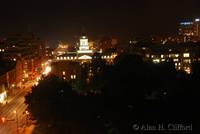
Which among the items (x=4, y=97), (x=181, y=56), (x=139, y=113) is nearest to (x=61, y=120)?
(x=139, y=113)

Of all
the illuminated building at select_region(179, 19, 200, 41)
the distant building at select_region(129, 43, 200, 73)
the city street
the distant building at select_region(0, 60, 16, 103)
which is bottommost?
the city street

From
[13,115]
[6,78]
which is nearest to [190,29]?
[6,78]

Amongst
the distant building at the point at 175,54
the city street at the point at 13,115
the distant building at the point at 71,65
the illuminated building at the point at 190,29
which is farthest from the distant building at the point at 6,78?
the illuminated building at the point at 190,29

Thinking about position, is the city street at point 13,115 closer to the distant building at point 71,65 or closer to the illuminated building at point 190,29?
→ the distant building at point 71,65

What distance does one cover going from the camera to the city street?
28938mm

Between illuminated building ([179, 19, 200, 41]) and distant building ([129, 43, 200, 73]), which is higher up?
illuminated building ([179, 19, 200, 41])

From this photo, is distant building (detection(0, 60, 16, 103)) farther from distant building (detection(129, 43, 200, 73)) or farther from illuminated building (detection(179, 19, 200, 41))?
illuminated building (detection(179, 19, 200, 41))

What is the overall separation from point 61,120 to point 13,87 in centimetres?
2553

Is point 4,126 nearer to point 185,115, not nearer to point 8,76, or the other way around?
point 185,115

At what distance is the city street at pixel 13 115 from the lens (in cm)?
2894

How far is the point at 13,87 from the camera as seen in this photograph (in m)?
47.8

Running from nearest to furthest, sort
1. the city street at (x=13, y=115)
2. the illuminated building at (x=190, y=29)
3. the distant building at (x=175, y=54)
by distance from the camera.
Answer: the city street at (x=13, y=115)
the distant building at (x=175, y=54)
the illuminated building at (x=190, y=29)

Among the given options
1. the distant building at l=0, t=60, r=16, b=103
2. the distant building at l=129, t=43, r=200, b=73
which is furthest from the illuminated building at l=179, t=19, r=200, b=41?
the distant building at l=0, t=60, r=16, b=103

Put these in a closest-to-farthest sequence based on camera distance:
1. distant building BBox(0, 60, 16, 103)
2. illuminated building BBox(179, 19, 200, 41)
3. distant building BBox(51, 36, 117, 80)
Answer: distant building BBox(0, 60, 16, 103) → distant building BBox(51, 36, 117, 80) → illuminated building BBox(179, 19, 200, 41)
